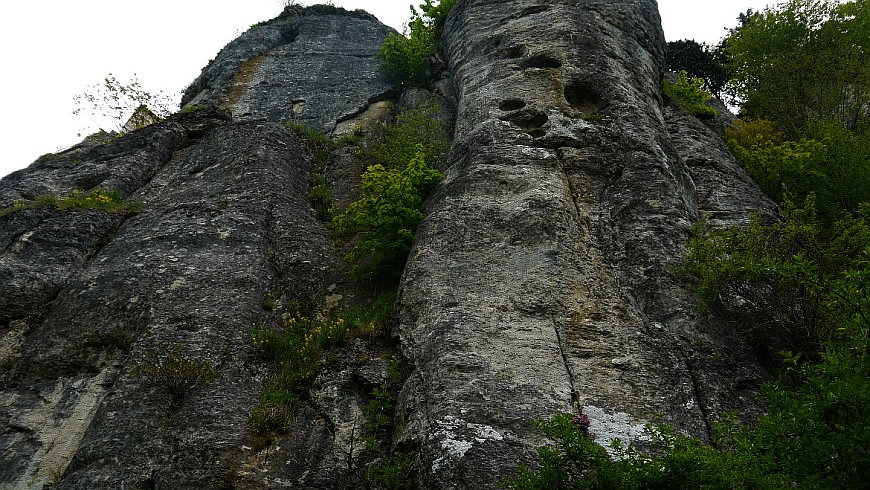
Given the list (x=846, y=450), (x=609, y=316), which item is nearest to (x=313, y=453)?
(x=609, y=316)

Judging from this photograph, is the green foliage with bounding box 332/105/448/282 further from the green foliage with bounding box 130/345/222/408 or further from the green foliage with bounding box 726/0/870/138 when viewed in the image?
the green foliage with bounding box 726/0/870/138

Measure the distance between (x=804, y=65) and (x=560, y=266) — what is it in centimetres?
1433

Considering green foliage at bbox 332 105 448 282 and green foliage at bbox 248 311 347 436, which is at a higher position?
green foliage at bbox 332 105 448 282

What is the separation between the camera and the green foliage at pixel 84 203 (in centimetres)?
1497

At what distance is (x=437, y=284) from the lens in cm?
1104

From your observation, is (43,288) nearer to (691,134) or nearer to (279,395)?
(279,395)

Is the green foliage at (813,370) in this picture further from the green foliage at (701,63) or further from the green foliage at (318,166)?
the green foliage at (701,63)

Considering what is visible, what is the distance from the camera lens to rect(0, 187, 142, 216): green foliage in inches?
589

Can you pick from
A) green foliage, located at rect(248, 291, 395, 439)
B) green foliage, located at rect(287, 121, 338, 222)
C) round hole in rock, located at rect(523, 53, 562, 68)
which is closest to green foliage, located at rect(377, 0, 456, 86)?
green foliage, located at rect(287, 121, 338, 222)

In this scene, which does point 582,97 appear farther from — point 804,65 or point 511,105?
point 804,65

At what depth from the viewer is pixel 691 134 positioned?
16.3 meters

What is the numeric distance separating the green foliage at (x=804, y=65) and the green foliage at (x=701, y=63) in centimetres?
324

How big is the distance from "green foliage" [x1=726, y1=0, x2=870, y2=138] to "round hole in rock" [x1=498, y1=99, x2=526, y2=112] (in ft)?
28.6

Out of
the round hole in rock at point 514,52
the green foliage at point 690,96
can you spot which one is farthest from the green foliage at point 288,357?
the green foliage at point 690,96
